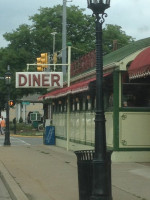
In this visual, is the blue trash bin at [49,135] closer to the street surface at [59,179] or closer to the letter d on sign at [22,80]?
the letter d on sign at [22,80]

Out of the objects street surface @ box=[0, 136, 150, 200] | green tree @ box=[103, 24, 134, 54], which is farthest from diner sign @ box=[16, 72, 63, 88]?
green tree @ box=[103, 24, 134, 54]

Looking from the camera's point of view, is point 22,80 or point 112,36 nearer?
point 22,80

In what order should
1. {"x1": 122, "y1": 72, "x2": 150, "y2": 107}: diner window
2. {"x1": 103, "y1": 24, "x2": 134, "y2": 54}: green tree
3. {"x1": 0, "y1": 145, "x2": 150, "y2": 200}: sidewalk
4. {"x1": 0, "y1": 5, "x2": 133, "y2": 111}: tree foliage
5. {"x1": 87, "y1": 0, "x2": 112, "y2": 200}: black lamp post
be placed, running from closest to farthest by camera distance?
{"x1": 87, "y1": 0, "x2": 112, "y2": 200}: black lamp post, {"x1": 0, "y1": 145, "x2": 150, "y2": 200}: sidewalk, {"x1": 122, "y1": 72, "x2": 150, "y2": 107}: diner window, {"x1": 0, "y1": 5, "x2": 133, "y2": 111}: tree foliage, {"x1": 103, "y1": 24, "x2": 134, "y2": 54}: green tree

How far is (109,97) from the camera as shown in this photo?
16.9 meters

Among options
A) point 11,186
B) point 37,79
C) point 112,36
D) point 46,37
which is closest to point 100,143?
point 11,186

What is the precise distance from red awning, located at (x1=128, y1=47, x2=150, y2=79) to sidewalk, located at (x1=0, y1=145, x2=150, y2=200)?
2.85 meters

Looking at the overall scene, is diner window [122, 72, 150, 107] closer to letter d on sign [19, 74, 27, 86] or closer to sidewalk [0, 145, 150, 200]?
sidewalk [0, 145, 150, 200]

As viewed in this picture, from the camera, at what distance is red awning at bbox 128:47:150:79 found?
13.1m

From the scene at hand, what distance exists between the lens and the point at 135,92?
16219mm

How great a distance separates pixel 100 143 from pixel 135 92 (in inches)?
329

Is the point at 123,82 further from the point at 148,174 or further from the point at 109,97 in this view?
the point at 148,174

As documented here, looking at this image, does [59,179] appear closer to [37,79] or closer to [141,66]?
[141,66]

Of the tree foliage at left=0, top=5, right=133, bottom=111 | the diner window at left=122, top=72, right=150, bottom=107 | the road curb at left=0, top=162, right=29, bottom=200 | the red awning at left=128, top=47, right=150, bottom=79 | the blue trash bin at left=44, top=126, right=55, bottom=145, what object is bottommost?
the road curb at left=0, top=162, right=29, bottom=200

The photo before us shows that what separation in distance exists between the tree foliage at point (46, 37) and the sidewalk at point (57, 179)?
35.4m
